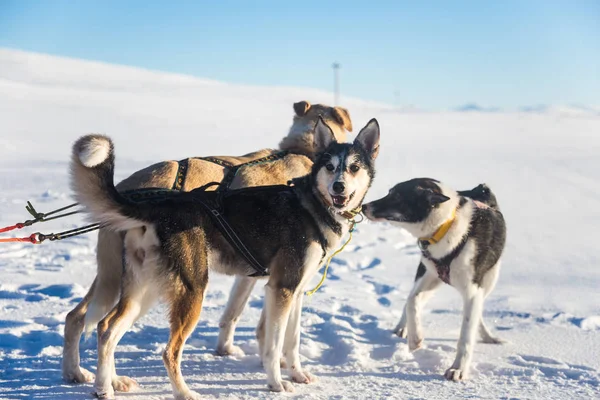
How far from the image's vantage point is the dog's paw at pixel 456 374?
4.55 metres

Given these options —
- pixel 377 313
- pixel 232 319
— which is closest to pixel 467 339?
pixel 377 313

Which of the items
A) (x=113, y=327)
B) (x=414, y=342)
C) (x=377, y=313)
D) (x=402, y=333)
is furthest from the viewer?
(x=377, y=313)

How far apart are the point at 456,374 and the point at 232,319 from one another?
177cm

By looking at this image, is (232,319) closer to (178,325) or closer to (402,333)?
(178,325)

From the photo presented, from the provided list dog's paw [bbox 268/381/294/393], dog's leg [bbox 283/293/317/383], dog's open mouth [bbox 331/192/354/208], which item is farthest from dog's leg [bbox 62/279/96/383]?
dog's open mouth [bbox 331/192/354/208]

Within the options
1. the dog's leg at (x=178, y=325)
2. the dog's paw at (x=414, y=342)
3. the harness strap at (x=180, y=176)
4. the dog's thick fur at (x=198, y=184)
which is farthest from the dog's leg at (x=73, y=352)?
the dog's paw at (x=414, y=342)

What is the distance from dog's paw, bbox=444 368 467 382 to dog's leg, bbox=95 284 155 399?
86.8 inches

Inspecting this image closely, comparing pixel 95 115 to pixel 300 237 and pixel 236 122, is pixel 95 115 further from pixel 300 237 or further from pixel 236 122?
pixel 300 237

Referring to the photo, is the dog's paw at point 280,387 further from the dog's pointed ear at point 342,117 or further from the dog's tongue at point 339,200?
the dog's pointed ear at point 342,117

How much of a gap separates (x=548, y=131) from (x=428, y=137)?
924cm

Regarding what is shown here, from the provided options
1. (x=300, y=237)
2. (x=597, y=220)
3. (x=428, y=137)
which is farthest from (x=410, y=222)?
(x=428, y=137)

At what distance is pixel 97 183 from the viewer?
366cm

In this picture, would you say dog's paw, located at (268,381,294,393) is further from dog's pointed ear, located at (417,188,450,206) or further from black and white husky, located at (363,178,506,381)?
dog's pointed ear, located at (417,188,450,206)

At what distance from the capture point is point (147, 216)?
3852 mm
